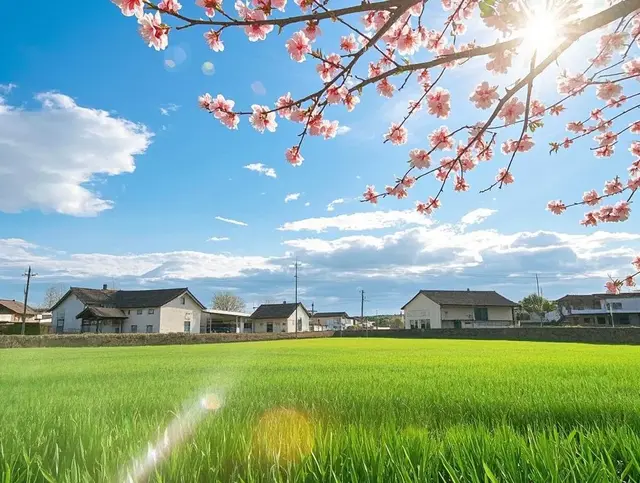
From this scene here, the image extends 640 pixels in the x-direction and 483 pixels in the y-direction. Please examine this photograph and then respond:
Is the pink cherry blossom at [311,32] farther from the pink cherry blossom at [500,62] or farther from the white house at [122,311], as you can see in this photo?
the white house at [122,311]

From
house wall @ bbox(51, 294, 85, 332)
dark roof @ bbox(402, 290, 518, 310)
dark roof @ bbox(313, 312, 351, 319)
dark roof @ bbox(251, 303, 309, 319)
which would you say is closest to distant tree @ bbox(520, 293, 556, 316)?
dark roof @ bbox(402, 290, 518, 310)

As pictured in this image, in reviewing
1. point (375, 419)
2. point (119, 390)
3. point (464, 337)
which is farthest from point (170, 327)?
point (375, 419)

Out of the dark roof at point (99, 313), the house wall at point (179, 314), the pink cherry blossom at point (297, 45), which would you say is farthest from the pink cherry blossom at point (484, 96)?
the house wall at point (179, 314)

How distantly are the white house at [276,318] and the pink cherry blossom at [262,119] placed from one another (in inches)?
2724

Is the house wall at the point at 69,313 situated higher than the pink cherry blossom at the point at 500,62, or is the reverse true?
the pink cherry blossom at the point at 500,62

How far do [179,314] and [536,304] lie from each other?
245 feet

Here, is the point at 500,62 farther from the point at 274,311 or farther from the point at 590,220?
the point at 274,311

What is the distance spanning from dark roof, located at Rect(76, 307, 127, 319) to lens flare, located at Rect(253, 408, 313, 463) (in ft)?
177

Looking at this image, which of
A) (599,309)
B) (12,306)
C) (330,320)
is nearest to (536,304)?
(599,309)

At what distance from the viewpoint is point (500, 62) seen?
4.16 meters

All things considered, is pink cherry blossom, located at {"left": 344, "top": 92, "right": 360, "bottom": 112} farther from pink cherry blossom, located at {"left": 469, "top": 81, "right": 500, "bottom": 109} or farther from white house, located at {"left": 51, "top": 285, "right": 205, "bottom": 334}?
white house, located at {"left": 51, "top": 285, "right": 205, "bottom": 334}

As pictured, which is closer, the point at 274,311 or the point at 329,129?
the point at 329,129

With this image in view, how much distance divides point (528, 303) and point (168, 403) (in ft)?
325

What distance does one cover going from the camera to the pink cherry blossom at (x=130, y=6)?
285 cm
